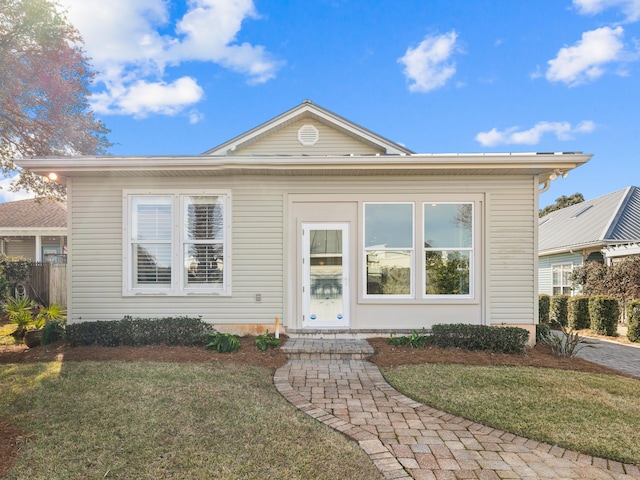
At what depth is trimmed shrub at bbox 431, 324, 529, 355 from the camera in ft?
20.4

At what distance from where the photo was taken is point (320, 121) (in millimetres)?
9906

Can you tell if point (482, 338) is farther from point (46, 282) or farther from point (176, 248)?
point (46, 282)

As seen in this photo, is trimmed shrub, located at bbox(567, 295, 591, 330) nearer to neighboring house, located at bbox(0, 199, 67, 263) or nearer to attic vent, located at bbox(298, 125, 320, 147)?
attic vent, located at bbox(298, 125, 320, 147)

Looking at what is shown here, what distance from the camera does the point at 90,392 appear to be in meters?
4.24

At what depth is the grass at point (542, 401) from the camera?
10.9 ft

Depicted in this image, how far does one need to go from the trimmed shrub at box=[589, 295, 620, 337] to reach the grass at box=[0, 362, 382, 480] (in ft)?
31.7

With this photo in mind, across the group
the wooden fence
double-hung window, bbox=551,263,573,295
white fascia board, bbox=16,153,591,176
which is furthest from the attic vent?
double-hung window, bbox=551,263,573,295

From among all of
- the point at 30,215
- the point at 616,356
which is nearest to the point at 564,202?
the point at 616,356

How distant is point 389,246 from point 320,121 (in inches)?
179

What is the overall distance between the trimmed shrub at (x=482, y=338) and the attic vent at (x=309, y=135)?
5922 mm

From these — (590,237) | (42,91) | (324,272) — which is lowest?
(324,272)

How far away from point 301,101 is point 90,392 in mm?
7991

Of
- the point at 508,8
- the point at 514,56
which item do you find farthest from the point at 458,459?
the point at 514,56

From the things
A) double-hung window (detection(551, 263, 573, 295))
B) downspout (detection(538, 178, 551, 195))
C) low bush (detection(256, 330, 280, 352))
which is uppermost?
downspout (detection(538, 178, 551, 195))
